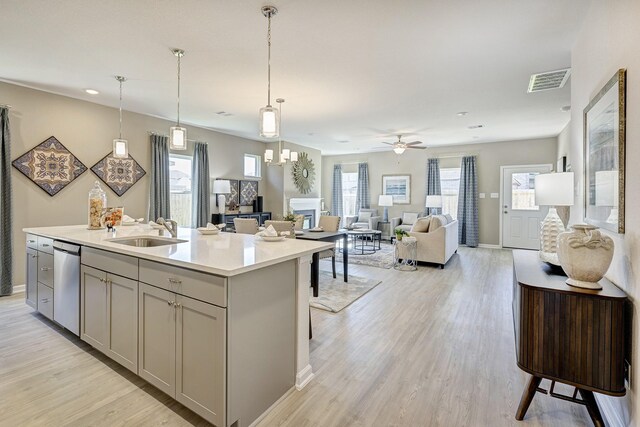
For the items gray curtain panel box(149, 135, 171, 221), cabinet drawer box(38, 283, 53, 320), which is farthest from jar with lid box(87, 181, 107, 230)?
gray curtain panel box(149, 135, 171, 221)

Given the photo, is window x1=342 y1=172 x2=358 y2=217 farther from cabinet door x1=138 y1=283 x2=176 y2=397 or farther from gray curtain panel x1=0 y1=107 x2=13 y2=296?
cabinet door x1=138 y1=283 x2=176 y2=397

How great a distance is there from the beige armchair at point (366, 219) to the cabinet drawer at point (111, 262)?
274 inches

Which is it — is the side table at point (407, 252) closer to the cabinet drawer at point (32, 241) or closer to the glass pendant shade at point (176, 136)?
the glass pendant shade at point (176, 136)

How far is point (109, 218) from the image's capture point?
3.27m

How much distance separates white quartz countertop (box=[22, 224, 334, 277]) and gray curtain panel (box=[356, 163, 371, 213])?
7.25 meters

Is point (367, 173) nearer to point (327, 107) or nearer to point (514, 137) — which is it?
point (514, 137)

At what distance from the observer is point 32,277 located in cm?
326

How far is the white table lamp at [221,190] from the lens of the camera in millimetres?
6562

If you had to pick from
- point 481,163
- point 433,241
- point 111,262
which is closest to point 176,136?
point 111,262

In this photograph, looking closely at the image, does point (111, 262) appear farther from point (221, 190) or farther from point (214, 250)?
point (221, 190)

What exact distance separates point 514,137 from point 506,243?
100 inches

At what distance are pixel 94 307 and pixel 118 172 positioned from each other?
3.35m

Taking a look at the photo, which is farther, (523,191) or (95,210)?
(523,191)

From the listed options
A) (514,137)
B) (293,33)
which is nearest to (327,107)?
(293,33)
